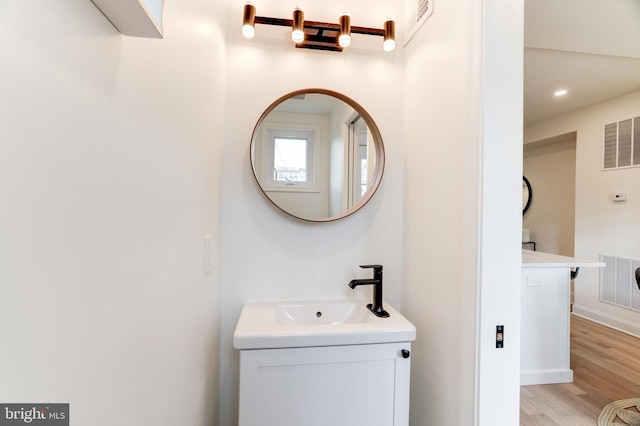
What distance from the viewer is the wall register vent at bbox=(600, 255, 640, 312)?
2.99 metres

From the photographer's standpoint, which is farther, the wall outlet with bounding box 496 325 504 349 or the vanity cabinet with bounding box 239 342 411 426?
the vanity cabinet with bounding box 239 342 411 426

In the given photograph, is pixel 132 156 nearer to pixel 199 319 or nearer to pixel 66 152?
pixel 66 152

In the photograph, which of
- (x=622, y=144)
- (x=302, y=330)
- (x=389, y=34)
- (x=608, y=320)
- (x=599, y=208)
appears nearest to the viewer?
(x=302, y=330)

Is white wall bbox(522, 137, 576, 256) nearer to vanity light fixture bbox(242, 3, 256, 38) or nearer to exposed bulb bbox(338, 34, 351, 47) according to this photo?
exposed bulb bbox(338, 34, 351, 47)

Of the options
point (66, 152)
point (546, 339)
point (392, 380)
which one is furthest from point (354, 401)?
point (546, 339)

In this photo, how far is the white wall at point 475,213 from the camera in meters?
0.93

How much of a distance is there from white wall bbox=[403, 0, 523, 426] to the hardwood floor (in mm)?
1260

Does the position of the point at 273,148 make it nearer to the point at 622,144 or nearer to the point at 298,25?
the point at 298,25

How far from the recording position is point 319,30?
140 cm

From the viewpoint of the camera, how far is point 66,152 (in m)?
0.39

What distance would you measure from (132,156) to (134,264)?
0.22 metres

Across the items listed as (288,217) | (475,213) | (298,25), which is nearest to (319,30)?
(298,25)

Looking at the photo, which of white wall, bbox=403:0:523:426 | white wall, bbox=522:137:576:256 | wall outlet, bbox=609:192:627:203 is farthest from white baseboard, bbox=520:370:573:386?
white wall, bbox=522:137:576:256

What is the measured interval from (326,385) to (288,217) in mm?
790
